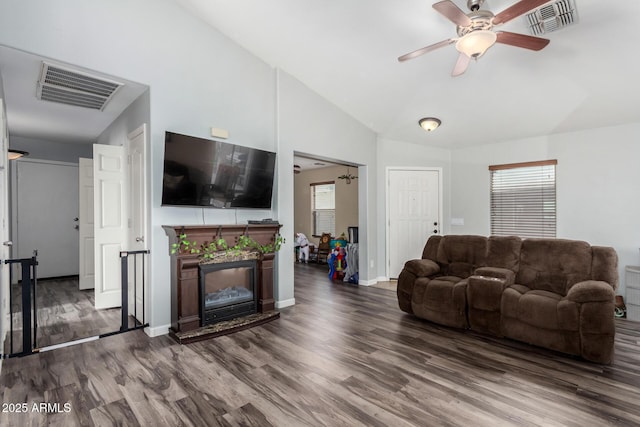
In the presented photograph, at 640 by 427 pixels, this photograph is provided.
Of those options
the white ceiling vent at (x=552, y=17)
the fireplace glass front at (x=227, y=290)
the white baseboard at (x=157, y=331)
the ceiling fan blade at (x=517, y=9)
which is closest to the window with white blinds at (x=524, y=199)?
the white ceiling vent at (x=552, y=17)

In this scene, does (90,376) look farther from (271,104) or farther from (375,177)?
(375,177)

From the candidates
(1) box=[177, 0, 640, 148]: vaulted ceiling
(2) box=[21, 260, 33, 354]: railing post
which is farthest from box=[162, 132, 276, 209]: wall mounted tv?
(1) box=[177, 0, 640, 148]: vaulted ceiling

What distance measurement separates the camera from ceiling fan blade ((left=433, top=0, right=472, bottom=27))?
214 centimetres

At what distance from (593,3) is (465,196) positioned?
11.7ft

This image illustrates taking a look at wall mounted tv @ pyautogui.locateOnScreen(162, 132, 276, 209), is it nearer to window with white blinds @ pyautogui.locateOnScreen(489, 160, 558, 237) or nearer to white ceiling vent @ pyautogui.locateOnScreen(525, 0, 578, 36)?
white ceiling vent @ pyautogui.locateOnScreen(525, 0, 578, 36)

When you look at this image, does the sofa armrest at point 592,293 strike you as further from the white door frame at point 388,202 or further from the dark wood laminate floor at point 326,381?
the white door frame at point 388,202

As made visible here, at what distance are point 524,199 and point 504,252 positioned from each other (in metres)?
2.05

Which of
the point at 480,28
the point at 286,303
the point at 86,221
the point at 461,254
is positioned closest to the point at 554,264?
the point at 461,254

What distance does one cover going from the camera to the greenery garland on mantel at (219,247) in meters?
3.23

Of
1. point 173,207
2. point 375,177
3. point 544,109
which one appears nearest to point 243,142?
point 173,207

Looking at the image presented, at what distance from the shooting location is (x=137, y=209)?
3664mm

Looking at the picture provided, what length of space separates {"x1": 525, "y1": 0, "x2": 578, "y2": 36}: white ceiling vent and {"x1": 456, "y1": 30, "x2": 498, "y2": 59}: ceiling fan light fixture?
517 millimetres

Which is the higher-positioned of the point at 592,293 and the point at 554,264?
the point at 554,264

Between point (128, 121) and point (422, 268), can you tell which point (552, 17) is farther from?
point (128, 121)
